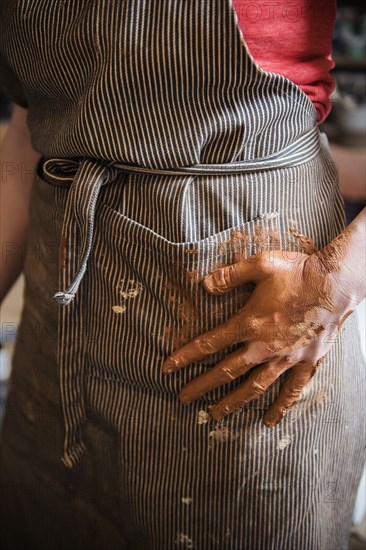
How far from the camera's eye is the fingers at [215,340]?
603 mm

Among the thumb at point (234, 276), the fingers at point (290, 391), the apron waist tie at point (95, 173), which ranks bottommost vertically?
the fingers at point (290, 391)

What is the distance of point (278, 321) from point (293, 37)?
11.6 inches

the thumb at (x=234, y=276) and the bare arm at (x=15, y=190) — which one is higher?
the thumb at (x=234, y=276)

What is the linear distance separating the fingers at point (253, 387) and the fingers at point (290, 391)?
0.05ft

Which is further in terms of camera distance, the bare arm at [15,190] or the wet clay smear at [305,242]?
the bare arm at [15,190]

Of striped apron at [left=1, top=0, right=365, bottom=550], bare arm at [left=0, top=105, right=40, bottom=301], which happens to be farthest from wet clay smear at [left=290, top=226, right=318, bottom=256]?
bare arm at [left=0, top=105, right=40, bottom=301]

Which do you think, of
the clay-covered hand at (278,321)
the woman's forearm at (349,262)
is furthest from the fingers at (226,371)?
the woman's forearm at (349,262)

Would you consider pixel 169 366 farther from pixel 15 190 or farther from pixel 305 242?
pixel 15 190

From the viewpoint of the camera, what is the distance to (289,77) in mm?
630

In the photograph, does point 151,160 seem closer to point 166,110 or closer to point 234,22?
point 166,110

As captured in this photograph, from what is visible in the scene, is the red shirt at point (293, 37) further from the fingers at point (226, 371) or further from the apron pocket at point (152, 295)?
the fingers at point (226, 371)

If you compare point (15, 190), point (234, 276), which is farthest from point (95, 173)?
point (15, 190)

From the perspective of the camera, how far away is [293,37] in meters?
0.62

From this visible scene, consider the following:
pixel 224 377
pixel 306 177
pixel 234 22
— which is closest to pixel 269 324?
pixel 224 377
